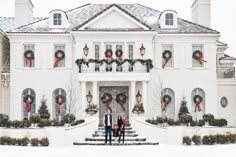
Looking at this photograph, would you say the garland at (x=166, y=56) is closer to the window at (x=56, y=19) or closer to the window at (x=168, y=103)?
the window at (x=168, y=103)

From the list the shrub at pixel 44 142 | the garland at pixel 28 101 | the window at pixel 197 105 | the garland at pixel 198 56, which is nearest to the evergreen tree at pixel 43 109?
the garland at pixel 28 101

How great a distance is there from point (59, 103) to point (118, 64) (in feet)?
19.3

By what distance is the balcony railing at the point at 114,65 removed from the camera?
139ft

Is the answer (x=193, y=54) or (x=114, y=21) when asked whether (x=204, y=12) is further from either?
(x=114, y=21)

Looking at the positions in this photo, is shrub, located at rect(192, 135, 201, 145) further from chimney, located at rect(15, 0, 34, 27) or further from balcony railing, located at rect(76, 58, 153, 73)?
chimney, located at rect(15, 0, 34, 27)

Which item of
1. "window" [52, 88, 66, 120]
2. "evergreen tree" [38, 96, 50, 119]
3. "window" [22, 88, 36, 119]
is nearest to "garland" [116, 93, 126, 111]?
"window" [52, 88, 66, 120]

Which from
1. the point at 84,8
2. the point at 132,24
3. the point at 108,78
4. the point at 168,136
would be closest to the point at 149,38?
the point at 132,24

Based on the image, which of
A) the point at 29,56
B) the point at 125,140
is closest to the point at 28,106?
the point at 29,56

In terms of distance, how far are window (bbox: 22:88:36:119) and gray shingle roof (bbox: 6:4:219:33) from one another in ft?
15.5

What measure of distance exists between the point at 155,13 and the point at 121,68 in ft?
26.3

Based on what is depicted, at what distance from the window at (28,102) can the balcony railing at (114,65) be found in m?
4.82

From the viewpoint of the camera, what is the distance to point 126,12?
43.8 m

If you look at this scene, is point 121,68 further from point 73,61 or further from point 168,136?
point 168,136

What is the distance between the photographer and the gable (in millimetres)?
43906
